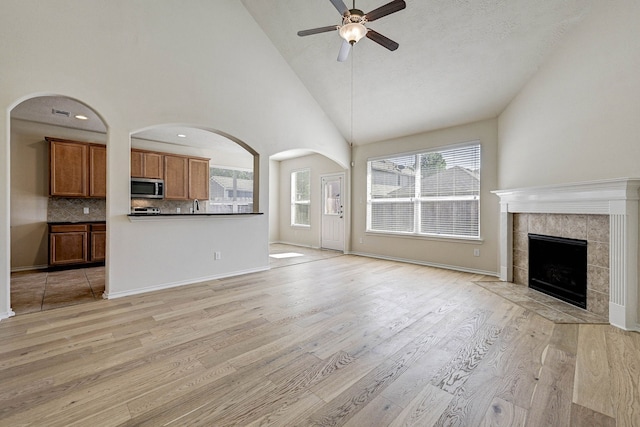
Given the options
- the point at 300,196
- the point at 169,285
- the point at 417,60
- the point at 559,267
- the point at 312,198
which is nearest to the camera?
the point at 559,267

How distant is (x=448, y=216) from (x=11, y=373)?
19.3ft

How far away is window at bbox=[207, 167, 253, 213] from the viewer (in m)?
7.91

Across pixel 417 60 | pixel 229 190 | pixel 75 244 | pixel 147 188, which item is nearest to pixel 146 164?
pixel 147 188

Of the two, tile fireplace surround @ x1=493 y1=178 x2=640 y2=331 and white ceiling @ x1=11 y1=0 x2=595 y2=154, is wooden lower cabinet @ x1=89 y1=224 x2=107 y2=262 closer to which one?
white ceiling @ x1=11 y1=0 x2=595 y2=154

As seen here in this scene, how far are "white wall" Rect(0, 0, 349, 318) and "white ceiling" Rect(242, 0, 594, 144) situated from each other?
73 centimetres

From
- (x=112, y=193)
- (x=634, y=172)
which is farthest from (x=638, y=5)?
(x=112, y=193)

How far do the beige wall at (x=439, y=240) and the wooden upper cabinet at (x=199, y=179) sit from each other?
380 centimetres

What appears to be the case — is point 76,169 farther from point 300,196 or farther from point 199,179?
point 300,196

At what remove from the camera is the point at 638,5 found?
2693 mm

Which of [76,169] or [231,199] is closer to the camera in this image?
[76,169]

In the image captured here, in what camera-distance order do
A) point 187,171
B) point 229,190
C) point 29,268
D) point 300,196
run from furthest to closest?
point 300,196 < point 229,190 < point 187,171 < point 29,268

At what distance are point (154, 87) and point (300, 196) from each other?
17.9ft

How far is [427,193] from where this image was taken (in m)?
5.73

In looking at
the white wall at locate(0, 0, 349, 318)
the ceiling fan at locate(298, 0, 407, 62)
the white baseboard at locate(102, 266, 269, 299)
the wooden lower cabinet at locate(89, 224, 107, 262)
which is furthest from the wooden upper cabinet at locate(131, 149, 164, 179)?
the ceiling fan at locate(298, 0, 407, 62)
